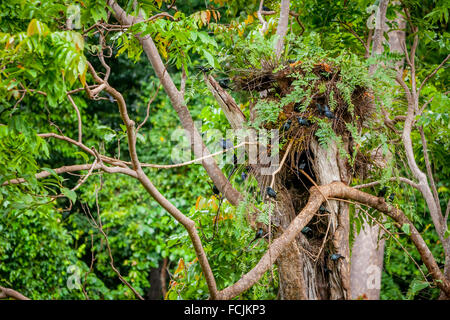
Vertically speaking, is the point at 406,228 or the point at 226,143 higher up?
the point at 226,143

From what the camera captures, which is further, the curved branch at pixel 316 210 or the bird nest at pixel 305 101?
the bird nest at pixel 305 101

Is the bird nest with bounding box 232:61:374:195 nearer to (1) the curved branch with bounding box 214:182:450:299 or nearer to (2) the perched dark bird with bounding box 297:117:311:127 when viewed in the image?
(2) the perched dark bird with bounding box 297:117:311:127

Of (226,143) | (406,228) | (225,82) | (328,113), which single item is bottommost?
(406,228)

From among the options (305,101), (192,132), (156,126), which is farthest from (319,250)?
(156,126)

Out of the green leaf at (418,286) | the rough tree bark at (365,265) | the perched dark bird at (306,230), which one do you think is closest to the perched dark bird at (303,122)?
the perched dark bird at (306,230)

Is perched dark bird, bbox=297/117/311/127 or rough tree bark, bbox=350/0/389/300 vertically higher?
perched dark bird, bbox=297/117/311/127

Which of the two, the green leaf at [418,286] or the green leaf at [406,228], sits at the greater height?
the green leaf at [406,228]

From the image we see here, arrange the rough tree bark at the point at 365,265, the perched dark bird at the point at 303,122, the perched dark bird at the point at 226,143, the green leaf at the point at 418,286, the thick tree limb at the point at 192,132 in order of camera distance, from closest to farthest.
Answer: the perched dark bird at the point at 303,122 → the perched dark bird at the point at 226,143 → the green leaf at the point at 418,286 → the thick tree limb at the point at 192,132 → the rough tree bark at the point at 365,265

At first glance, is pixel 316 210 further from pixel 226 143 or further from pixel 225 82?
pixel 225 82

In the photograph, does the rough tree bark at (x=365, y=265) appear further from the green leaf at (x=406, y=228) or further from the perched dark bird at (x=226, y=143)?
the perched dark bird at (x=226, y=143)

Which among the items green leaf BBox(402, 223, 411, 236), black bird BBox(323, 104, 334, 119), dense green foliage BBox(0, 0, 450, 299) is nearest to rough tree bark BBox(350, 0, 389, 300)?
dense green foliage BBox(0, 0, 450, 299)

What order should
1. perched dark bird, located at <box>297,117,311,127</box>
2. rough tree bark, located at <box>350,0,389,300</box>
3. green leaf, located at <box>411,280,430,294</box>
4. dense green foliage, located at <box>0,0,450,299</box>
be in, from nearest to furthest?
dense green foliage, located at <box>0,0,450,299</box>
perched dark bird, located at <box>297,117,311,127</box>
green leaf, located at <box>411,280,430,294</box>
rough tree bark, located at <box>350,0,389,300</box>
